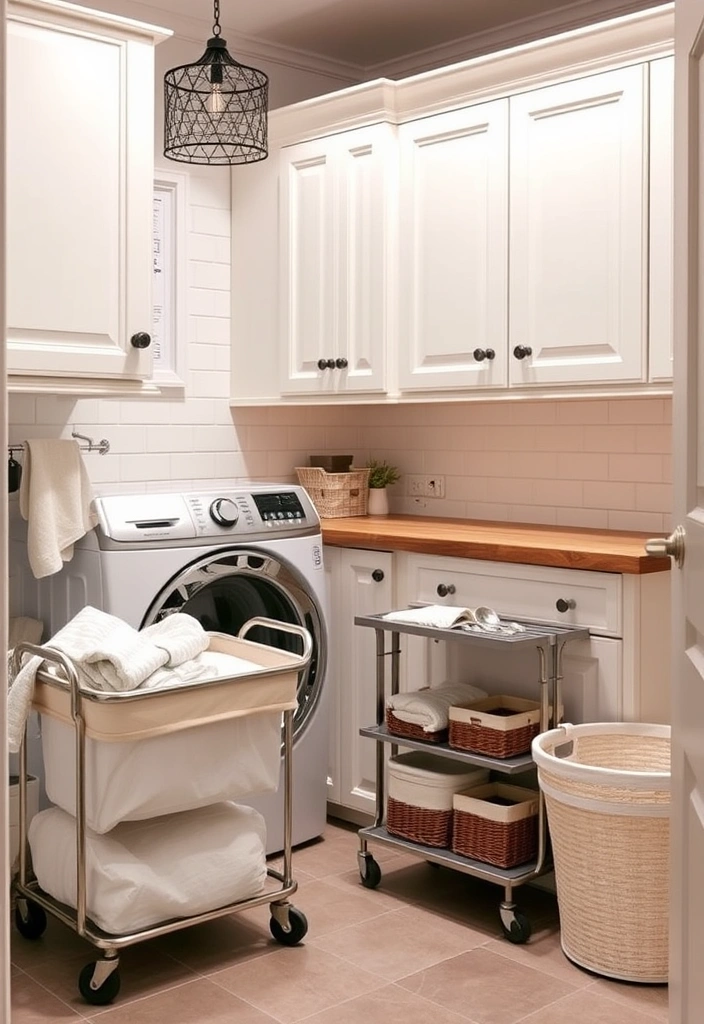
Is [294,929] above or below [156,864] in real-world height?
below

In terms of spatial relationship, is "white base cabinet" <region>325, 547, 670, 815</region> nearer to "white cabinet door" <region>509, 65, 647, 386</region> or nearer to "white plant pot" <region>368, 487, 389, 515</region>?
"white plant pot" <region>368, 487, 389, 515</region>

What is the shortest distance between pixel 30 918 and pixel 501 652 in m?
1.38

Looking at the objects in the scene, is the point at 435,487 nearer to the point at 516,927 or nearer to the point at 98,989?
the point at 516,927

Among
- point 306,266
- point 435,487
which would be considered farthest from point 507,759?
point 306,266

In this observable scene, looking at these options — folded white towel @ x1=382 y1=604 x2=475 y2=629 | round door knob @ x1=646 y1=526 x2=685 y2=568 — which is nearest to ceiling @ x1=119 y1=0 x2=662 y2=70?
folded white towel @ x1=382 y1=604 x2=475 y2=629

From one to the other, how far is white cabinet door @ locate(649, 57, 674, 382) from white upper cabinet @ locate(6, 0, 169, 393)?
129 centimetres

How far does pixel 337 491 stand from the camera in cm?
387

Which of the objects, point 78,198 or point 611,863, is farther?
point 78,198

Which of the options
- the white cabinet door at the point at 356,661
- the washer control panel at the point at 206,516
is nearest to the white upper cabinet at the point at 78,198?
the washer control panel at the point at 206,516

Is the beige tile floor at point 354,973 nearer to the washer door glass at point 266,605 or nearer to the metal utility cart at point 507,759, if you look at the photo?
the metal utility cart at point 507,759

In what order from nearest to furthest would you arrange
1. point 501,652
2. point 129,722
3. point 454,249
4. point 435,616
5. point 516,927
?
point 129,722, point 516,927, point 435,616, point 501,652, point 454,249

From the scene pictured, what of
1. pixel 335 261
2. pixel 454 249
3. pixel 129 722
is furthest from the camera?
pixel 335 261

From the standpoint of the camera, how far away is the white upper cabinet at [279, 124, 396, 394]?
3.52 meters

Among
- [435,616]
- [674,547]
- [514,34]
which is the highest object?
[514,34]
